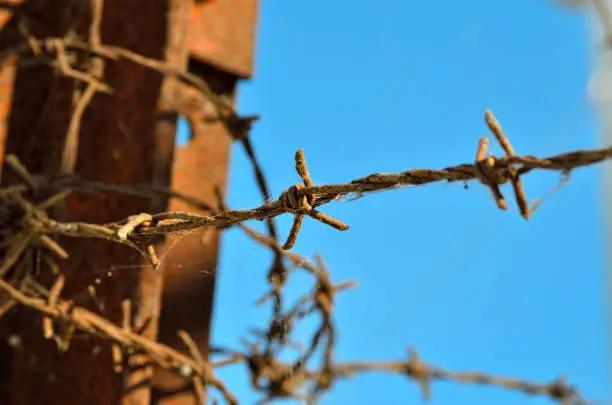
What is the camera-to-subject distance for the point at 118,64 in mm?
1476

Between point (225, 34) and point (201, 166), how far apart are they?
26 cm

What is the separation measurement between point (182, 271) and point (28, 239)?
31 cm

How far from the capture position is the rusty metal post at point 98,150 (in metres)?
1.33

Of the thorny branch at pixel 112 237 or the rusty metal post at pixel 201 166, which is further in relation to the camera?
the rusty metal post at pixel 201 166

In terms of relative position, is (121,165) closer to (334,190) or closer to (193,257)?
(193,257)

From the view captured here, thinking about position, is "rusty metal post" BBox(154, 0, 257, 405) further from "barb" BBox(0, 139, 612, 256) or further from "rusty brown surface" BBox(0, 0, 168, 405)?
"barb" BBox(0, 139, 612, 256)

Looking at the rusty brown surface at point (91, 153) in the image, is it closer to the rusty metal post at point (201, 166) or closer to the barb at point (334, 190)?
the rusty metal post at point (201, 166)

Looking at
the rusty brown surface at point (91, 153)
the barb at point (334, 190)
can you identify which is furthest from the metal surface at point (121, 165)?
the barb at point (334, 190)

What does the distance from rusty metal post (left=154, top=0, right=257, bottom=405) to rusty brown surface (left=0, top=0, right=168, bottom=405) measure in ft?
0.27

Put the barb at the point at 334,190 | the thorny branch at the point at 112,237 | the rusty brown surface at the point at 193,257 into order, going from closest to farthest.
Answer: the barb at the point at 334,190
the thorny branch at the point at 112,237
the rusty brown surface at the point at 193,257

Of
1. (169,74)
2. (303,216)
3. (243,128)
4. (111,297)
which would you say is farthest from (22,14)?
(303,216)

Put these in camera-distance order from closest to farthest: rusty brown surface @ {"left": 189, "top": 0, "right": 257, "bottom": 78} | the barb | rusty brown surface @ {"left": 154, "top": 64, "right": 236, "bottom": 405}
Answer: the barb < rusty brown surface @ {"left": 154, "top": 64, "right": 236, "bottom": 405} < rusty brown surface @ {"left": 189, "top": 0, "right": 257, "bottom": 78}

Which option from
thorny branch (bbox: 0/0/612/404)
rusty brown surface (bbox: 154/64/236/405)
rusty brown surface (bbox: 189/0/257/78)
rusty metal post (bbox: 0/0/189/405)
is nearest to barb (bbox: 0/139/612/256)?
thorny branch (bbox: 0/0/612/404)

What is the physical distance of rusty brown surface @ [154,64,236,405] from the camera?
4.73 ft
